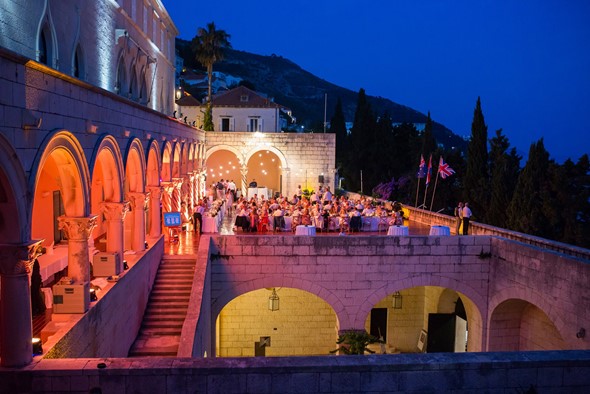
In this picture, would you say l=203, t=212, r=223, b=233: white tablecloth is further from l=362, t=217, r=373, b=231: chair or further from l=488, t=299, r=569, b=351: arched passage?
l=488, t=299, r=569, b=351: arched passage

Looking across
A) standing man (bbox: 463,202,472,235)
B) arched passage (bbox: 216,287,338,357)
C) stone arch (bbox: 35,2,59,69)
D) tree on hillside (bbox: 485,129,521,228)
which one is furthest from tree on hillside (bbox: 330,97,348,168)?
stone arch (bbox: 35,2,59,69)

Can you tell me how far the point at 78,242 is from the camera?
1115cm

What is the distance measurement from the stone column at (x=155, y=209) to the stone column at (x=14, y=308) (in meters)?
10.9

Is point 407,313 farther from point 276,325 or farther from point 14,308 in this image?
point 14,308

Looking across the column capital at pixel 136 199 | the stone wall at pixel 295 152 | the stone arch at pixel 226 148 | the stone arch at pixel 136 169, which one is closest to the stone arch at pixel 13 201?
the stone arch at pixel 136 169

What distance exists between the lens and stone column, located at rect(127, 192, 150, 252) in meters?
16.5

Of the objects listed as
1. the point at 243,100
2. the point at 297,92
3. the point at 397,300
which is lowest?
the point at 397,300

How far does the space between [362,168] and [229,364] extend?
46.2 metres

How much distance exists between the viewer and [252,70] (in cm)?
18375

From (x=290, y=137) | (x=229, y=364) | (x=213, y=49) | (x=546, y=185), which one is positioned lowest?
(x=229, y=364)

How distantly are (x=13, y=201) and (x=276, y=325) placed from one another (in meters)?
15.9

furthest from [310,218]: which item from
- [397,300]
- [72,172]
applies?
[72,172]

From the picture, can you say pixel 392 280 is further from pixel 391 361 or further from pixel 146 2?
pixel 146 2

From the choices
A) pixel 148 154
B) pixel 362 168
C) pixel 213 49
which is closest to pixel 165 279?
pixel 148 154
